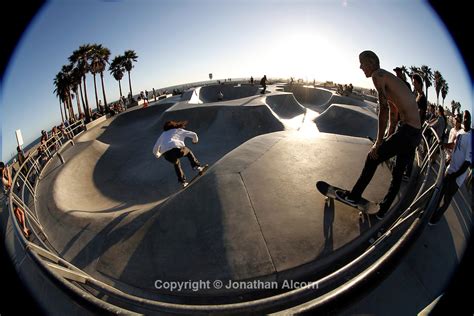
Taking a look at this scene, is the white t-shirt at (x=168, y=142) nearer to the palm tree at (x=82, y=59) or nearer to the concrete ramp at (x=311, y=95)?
the concrete ramp at (x=311, y=95)

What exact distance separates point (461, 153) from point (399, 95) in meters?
2.16

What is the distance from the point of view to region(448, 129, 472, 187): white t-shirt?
13.2ft

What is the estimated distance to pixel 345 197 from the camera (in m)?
4.03

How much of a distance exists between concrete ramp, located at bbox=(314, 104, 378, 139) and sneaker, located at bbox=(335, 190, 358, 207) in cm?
1131

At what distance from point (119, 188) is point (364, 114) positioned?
615 inches

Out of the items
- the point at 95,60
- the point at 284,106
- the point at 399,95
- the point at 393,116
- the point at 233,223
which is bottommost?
the point at 233,223

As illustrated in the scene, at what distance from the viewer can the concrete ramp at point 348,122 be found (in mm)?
14507

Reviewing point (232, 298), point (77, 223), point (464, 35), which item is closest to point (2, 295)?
point (77, 223)

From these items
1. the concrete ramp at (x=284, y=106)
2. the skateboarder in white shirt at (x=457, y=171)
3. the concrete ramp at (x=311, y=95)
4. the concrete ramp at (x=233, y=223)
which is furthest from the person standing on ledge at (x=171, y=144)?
the concrete ramp at (x=311, y=95)

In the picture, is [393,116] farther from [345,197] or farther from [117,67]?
[117,67]

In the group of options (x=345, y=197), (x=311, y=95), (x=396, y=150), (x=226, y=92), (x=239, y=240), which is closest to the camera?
(x=396, y=150)

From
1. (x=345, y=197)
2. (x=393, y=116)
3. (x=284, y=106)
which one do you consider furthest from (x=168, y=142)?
(x=284, y=106)

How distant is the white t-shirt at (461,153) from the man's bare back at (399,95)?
5.44 ft

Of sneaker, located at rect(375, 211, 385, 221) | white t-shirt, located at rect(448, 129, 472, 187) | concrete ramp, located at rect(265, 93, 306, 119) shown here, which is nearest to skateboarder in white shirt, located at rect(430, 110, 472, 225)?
white t-shirt, located at rect(448, 129, 472, 187)
